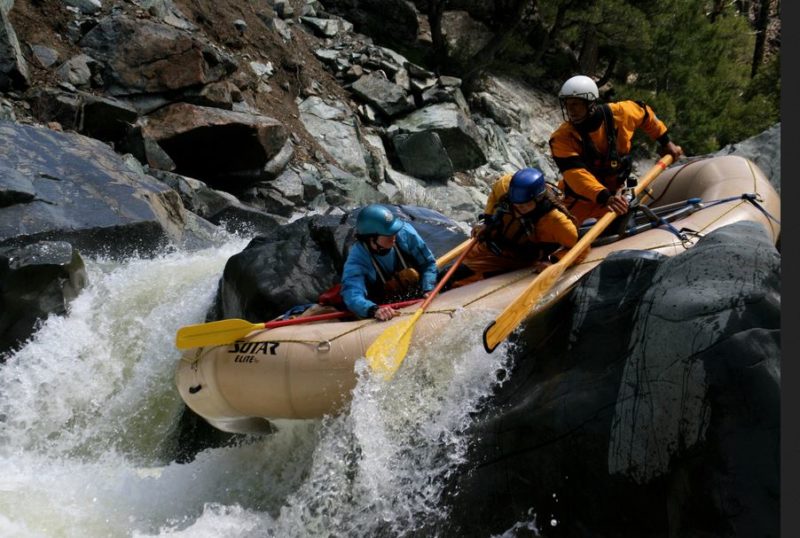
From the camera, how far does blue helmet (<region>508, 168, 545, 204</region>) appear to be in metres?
4.54

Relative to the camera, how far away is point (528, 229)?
15.7ft

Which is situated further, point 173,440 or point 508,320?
point 173,440

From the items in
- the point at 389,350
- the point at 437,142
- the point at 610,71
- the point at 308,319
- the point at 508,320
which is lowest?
the point at 437,142

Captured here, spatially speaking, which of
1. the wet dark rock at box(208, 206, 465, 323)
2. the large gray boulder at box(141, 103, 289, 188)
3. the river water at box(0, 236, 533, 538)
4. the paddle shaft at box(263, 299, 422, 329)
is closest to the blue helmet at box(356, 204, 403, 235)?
the paddle shaft at box(263, 299, 422, 329)

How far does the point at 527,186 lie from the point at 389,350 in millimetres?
1415

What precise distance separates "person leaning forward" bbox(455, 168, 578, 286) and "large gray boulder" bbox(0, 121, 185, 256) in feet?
13.7

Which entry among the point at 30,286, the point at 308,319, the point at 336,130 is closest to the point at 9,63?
the point at 30,286

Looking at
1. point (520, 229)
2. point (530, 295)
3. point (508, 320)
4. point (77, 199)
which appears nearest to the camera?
point (508, 320)

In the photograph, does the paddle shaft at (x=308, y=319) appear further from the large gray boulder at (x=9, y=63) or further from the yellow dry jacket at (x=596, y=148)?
the large gray boulder at (x=9, y=63)

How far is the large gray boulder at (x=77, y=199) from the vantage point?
24.0 ft

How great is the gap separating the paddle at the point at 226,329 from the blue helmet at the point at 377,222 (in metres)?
0.47

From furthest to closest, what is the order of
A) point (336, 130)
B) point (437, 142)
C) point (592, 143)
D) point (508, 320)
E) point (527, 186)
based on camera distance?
point (437, 142) → point (336, 130) → point (592, 143) → point (527, 186) → point (508, 320)

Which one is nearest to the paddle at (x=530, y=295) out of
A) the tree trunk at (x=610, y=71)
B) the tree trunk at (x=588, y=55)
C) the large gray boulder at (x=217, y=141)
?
the large gray boulder at (x=217, y=141)

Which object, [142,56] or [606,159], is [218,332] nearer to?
[606,159]
